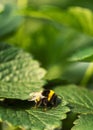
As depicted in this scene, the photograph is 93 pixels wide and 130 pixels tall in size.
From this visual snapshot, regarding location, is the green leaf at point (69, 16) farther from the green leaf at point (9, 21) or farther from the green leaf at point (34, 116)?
the green leaf at point (34, 116)

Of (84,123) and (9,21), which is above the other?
(9,21)

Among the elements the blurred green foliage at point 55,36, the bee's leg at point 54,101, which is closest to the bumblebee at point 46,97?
the bee's leg at point 54,101

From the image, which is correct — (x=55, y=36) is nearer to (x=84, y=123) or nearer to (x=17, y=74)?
(x=17, y=74)

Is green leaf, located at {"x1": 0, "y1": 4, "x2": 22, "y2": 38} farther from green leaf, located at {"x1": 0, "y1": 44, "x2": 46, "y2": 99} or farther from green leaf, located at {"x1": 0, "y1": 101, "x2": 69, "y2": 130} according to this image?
green leaf, located at {"x1": 0, "y1": 101, "x2": 69, "y2": 130}

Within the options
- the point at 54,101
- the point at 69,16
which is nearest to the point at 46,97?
the point at 54,101

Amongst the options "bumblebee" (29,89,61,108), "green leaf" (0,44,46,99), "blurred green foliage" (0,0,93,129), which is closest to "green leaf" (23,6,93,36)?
"blurred green foliage" (0,0,93,129)

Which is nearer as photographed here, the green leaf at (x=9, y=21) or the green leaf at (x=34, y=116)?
the green leaf at (x=34, y=116)

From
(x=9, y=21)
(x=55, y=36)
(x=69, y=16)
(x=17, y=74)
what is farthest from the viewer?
(x=55, y=36)
